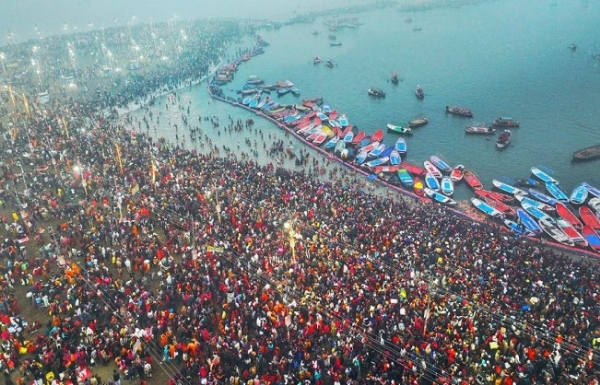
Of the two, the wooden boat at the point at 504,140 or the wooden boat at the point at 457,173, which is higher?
the wooden boat at the point at 504,140

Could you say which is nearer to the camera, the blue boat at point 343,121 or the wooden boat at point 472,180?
the wooden boat at point 472,180

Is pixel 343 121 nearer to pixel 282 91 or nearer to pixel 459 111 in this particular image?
pixel 459 111

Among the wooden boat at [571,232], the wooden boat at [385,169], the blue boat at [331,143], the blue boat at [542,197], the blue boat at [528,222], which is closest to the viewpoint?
A: the wooden boat at [571,232]

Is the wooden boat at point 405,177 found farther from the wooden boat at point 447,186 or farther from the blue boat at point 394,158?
the wooden boat at point 447,186

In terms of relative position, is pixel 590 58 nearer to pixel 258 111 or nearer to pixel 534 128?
pixel 534 128

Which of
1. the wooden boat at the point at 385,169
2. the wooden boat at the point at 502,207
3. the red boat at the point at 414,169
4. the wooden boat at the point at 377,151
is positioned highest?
the wooden boat at the point at 377,151

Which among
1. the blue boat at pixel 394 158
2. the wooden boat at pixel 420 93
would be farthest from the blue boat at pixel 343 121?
the wooden boat at pixel 420 93

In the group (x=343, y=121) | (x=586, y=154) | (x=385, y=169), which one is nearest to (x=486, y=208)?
(x=385, y=169)

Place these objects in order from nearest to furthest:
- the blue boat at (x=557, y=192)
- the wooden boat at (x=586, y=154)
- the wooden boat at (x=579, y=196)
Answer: the wooden boat at (x=579, y=196) < the blue boat at (x=557, y=192) < the wooden boat at (x=586, y=154)
